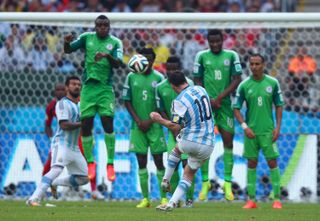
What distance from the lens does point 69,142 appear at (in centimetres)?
1636

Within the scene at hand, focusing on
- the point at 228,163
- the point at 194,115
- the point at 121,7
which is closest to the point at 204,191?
the point at 228,163

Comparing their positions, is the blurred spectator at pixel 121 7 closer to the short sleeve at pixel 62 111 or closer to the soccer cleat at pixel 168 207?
the short sleeve at pixel 62 111

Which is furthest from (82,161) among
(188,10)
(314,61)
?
(188,10)

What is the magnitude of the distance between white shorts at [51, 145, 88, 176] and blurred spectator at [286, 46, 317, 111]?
4.51 metres

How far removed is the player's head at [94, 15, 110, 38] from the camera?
15.8 metres

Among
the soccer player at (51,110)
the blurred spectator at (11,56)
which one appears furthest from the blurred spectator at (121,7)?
the soccer player at (51,110)

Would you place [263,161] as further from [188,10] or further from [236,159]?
[188,10]

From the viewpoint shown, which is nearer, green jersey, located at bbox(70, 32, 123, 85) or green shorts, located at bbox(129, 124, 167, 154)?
green jersey, located at bbox(70, 32, 123, 85)

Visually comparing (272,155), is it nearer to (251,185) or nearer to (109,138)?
(251,185)

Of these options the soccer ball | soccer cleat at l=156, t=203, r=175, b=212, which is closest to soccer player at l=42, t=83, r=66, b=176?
the soccer ball

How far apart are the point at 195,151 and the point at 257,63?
8.61 feet

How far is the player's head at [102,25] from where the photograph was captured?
1582 centimetres

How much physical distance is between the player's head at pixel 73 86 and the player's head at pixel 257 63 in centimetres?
272

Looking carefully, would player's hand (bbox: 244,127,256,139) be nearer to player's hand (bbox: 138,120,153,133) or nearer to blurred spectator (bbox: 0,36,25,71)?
player's hand (bbox: 138,120,153,133)
